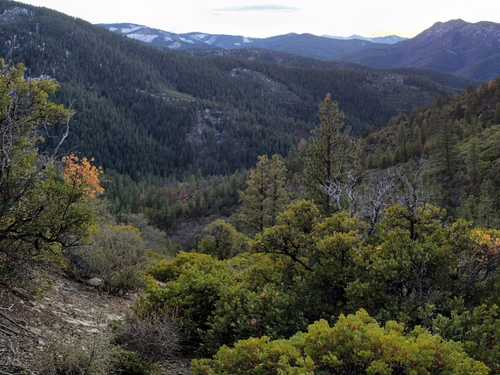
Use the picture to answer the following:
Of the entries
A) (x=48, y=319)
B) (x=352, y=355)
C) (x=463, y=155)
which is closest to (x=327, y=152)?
(x=48, y=319)

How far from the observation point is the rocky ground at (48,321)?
838 cm

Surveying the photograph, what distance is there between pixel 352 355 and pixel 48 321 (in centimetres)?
721

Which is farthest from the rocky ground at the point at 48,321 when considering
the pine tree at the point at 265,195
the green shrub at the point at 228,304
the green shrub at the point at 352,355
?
the pine tree at the point at 265,195

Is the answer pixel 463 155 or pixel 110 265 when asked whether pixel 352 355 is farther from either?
pixel 463 155

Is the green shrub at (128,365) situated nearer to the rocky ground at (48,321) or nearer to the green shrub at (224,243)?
the rocky ground at (48,321)

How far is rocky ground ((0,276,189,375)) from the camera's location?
8.38 m

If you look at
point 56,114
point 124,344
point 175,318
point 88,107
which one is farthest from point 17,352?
point 88,107

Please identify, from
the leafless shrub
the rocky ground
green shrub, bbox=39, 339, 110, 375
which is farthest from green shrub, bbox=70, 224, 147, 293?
green shrub, bbox=39, 339, 110, 375

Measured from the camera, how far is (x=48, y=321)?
10484mm

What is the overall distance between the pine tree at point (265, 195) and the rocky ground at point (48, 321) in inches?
632

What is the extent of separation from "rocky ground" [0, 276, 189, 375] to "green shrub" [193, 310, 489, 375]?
3.42 metres

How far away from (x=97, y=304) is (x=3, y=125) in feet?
22.4

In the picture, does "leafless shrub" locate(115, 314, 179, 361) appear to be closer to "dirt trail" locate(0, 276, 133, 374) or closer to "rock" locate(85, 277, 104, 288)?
"dirt trail" locate(0, 276, 133, 374)

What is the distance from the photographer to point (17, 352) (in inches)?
331
